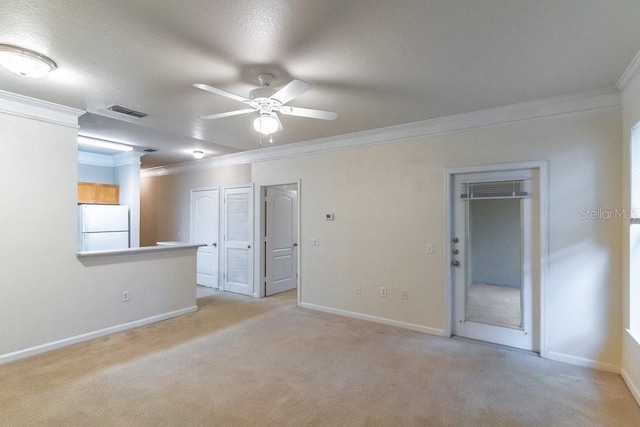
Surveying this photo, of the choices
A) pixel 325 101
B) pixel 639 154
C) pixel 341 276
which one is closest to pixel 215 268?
pixel 341 276

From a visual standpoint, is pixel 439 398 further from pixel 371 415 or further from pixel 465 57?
pixel 465 57

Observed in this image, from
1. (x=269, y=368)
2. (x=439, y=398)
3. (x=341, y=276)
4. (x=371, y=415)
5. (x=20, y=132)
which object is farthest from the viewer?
(x=341, y=276)

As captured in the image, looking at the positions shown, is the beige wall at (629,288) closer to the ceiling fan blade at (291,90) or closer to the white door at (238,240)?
the ceiling fan blade at (291,90)

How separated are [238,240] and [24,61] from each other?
3.99 meters

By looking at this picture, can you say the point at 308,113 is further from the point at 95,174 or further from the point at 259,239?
the point at 95,174

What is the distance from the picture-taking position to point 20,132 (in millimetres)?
3113

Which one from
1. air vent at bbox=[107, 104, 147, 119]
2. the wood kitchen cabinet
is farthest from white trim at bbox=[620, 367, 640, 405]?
the wood kitchen cabinet

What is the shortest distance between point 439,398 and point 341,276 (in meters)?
2.26

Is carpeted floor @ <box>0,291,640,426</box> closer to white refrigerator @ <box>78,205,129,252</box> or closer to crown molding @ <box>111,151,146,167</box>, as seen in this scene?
white refrigerator @ <box>78,205,129,252</box>

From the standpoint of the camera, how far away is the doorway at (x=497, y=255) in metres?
3.32

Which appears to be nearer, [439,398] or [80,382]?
[439,398]

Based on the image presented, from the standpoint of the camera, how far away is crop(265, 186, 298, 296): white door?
567 cm

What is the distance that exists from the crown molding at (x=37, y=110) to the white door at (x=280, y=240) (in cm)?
286

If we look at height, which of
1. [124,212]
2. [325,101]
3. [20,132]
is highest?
[325,101]
